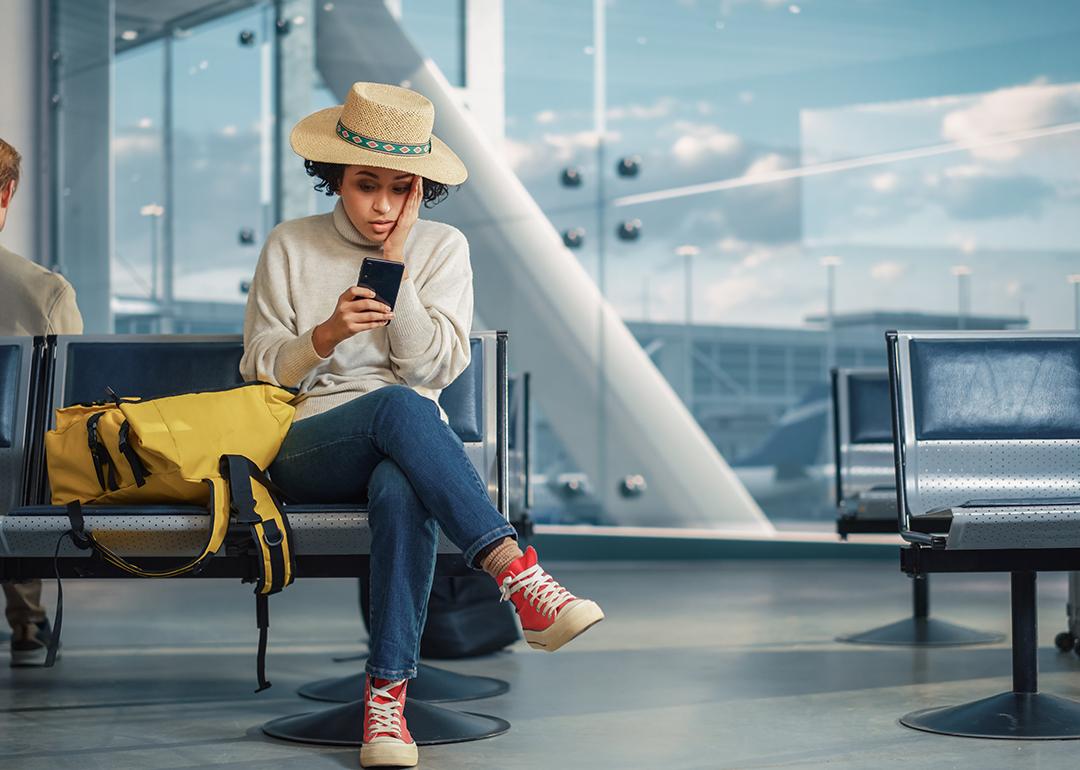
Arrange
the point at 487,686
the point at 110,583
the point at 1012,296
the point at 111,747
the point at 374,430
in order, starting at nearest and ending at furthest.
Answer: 1. the point at 374,430
2. the point at 111,747
3. the point at 487,686
4. the point at 110,583
5. the point at 1012,296

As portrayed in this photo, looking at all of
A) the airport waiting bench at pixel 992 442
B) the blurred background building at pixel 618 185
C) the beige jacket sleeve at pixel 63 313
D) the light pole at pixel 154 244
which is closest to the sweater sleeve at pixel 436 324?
the airport waiting bench at pixel 992 442

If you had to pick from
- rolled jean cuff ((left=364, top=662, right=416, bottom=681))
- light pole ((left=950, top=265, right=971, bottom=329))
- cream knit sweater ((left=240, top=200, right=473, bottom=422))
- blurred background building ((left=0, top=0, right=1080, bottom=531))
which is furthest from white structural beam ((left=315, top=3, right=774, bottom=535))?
rolled jean cuff ((left=364, top=662, right=416, bottom=681))

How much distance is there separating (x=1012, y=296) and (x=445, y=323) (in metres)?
5.67

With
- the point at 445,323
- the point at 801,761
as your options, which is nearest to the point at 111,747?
the point at 445,323

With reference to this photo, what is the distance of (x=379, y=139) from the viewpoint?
9.92 ft

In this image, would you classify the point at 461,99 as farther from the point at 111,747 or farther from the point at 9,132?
the point at 111,747

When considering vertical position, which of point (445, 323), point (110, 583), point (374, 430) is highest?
point (445, 323)

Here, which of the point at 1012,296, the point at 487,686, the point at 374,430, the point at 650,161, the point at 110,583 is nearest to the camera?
the point at 374,430

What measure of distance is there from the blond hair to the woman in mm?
998

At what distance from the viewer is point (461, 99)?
27.8 ft

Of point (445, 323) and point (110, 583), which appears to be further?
point (110, 583)

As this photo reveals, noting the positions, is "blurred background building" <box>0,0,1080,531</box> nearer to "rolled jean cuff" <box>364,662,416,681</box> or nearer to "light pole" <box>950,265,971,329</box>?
"light pole" <box>950,265,971,329</box>

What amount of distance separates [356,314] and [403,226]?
337mm

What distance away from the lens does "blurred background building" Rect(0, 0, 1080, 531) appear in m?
8.09
